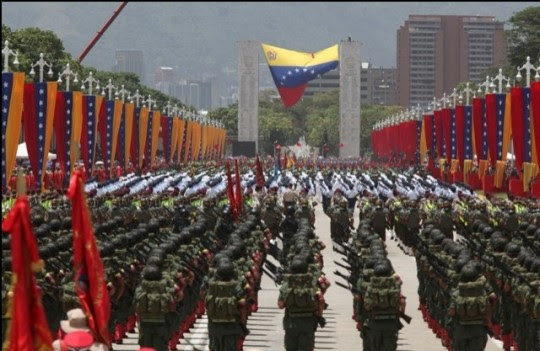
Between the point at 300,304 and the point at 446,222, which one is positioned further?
the point at 446,222

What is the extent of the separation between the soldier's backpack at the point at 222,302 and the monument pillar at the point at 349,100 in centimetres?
15038

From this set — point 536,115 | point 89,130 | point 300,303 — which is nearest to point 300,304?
point 300,303

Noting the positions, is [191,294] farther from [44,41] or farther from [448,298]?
[44,41]

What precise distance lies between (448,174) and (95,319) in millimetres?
62319

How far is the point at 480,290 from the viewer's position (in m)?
18.9

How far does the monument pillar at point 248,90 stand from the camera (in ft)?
568

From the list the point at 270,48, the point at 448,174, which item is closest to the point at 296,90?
the point at 270,48

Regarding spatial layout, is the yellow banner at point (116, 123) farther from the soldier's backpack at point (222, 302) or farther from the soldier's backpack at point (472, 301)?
the soldier's backpack at point (472, 301)

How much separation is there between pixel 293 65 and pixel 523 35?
134 ft

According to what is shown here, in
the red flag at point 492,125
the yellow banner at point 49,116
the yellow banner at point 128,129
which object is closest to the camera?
the yellow banner at point 49,116

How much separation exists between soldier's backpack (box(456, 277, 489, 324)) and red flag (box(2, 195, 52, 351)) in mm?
8069

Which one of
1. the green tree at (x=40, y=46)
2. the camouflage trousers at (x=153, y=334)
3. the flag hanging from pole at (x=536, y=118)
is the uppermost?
the green tree at (x=40, y=46)

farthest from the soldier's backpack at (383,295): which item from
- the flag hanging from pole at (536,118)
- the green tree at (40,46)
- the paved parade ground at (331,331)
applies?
the green tree at (40,46)

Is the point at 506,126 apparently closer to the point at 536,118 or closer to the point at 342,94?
the point at 536,118
